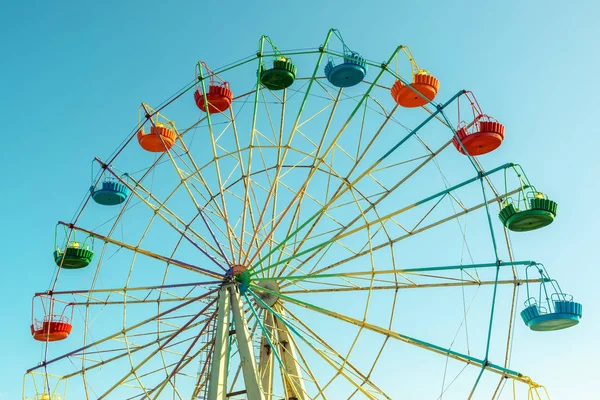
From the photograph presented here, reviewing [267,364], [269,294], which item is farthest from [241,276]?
[267,364]

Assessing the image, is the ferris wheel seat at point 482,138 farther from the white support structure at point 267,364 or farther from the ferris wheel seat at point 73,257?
the ferris wheel seat at point 73,257

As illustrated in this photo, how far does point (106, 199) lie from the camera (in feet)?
66.7

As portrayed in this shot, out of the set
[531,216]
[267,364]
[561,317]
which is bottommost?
[561,317]

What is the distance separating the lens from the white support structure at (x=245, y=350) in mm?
16812

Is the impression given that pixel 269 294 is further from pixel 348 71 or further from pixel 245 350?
pixel 348 71

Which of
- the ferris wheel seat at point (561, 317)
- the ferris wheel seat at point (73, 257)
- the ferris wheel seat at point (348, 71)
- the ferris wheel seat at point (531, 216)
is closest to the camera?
the ferris wheel seat at point (561, 317)

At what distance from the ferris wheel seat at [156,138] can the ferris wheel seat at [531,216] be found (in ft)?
31.4

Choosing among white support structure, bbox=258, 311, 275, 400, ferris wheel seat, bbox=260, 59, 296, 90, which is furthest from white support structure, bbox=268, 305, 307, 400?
ferris wheel seat, bbox=260, 59, 296, 90

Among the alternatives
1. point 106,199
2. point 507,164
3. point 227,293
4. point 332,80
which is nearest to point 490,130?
point 507,164

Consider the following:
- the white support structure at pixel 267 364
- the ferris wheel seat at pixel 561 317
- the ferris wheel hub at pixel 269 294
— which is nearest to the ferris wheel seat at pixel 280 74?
the ferris wheel hub at pixel 269 294

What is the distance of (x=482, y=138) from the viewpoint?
1662 cm

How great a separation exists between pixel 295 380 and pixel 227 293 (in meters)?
2.91

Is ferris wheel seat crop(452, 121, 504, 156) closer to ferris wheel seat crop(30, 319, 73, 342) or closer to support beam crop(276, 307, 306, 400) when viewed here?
support beam crop(276, 307, 306, 400)

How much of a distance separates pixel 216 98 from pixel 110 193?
3.88m
